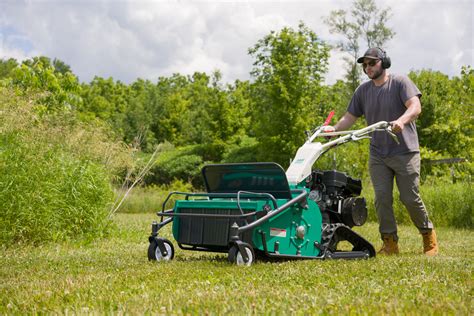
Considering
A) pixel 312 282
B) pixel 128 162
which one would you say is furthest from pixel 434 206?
pixel 312 282

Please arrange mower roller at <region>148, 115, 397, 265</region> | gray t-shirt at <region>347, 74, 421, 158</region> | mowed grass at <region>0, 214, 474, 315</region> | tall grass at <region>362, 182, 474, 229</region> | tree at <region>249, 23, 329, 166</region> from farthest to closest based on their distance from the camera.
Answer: tree at <region>249, 23, 329, 166</region> → tall grass at <region>362, 182, 474, 229</region> → gray t-shirt at <region>347, 74, 421, 158</region> → mower roller at <region>148, 115, 397, 265</region> → mowed grass at <region>0, 214, 474, 315</region>

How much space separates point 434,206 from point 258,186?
8166mm

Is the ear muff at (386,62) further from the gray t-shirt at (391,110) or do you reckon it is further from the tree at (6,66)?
the tree at (6,66)

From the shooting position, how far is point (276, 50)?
30984 millimetres

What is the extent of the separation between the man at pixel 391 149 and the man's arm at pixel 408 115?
11mm

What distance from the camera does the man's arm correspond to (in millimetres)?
6238

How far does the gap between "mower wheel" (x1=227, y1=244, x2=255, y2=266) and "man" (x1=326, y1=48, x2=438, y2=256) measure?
202 centimetres

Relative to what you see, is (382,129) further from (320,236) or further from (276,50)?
(276,50)

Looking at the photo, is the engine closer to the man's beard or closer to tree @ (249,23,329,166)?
the man's beard

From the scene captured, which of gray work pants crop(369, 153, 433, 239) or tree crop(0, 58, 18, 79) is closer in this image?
gray work pants crop(369, 153, 433, 239)

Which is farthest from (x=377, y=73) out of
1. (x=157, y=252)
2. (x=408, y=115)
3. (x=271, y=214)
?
(x=157, y=252)

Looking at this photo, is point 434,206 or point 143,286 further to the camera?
point 434,206

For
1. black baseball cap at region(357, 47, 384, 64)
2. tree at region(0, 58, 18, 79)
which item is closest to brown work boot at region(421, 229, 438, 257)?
black baseball cap at region(357, 47, 384, 64)

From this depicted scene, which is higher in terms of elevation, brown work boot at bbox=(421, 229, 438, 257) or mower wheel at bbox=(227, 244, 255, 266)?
brown work boot at bbox=(421, 229, 438, 257)
